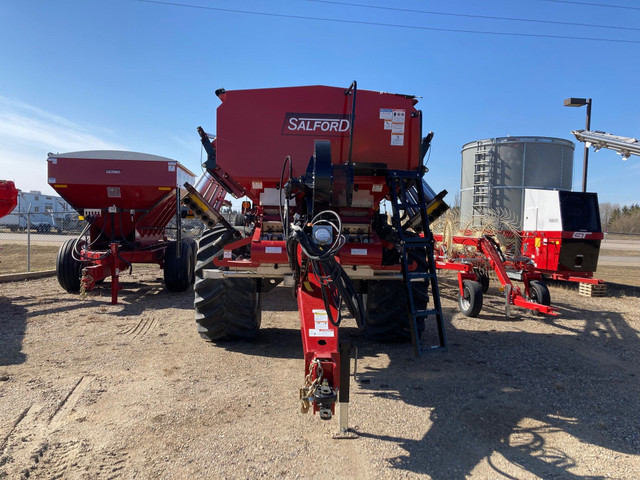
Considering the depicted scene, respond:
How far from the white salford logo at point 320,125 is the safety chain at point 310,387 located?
2.58 metres

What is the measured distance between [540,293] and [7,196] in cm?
1038

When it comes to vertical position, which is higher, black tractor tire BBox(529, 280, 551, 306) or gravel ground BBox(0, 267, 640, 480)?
black tractor tire BBox(529, 280, 551, 306)

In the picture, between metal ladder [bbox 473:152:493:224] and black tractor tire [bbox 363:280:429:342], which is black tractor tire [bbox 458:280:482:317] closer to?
black tractor tire [bbox 363:280:429:342]

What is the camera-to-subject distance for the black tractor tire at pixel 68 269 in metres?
8.88

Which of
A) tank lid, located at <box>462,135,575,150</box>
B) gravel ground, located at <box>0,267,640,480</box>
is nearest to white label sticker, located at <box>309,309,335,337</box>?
gravel ground, located at <box>0,267,640,480</box>

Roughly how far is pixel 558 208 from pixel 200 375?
8.21 m

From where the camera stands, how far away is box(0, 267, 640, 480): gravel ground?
9.86 feet

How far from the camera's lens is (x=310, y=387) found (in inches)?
118

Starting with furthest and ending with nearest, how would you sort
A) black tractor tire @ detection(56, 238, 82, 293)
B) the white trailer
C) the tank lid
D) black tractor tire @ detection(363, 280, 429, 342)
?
1. the white trailer
2. the tank lid
3. black tractor tire @ detection(56, 238, 82, 293)
4. black tractor tire @ detection(363, 280, 429, 342)

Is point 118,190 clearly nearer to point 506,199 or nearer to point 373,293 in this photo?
point 373,293

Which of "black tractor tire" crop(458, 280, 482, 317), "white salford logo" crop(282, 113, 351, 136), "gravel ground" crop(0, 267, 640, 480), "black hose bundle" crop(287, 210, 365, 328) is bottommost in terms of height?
"gravel ground" crop(0, 267, 640, 480)

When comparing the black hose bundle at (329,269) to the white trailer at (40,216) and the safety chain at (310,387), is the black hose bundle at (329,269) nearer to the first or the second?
the safety chain at (310,387)

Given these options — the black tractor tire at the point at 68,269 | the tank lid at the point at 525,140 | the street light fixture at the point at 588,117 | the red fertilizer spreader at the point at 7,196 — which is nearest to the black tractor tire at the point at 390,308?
the black tractor tire at the point at 68,269

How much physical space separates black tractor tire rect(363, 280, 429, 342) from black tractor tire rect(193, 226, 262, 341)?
1.52 m
